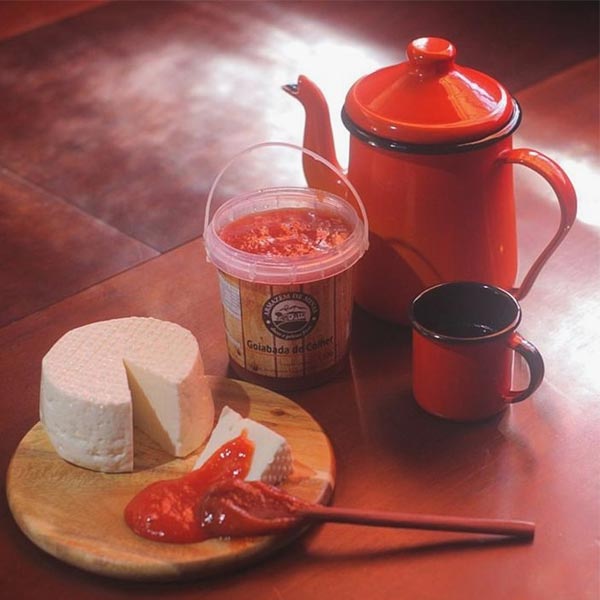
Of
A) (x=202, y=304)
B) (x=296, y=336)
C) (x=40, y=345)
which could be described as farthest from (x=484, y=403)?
(x=40, y=345)

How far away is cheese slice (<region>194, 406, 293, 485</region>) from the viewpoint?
40.8 inches

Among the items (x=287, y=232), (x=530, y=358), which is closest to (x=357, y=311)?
(x=287, y=232)

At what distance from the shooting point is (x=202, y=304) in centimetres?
135

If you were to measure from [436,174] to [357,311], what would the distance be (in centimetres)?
22

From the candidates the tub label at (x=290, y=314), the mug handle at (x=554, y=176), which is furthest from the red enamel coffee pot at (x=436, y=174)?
the tub label at (x=290, y=314)

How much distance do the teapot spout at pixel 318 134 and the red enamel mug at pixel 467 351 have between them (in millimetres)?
204

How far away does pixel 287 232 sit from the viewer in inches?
47.3

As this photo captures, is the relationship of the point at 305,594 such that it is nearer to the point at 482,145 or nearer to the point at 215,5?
the point at 482,145

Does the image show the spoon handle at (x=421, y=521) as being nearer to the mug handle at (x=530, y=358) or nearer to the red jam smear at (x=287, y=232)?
the mug handle at (x=530, y=358)

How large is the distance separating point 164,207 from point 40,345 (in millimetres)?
357

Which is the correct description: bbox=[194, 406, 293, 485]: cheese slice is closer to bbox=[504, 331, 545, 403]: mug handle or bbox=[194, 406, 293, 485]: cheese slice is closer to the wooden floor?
bbox=[504, 331, 545, 403]: mug handle

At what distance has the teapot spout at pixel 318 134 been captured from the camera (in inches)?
51.0

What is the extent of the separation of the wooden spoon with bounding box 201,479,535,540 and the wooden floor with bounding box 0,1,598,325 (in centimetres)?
47

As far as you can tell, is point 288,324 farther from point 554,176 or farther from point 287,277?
point 554,176
